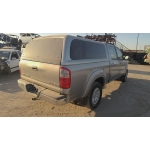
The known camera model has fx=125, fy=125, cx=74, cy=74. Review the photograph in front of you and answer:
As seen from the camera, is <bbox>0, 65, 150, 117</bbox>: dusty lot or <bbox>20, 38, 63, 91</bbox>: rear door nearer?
<bbox>20, 38, 63, 91</bbox>: rear door

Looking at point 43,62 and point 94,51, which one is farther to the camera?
point 94,51

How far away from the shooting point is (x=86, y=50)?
3213 millimetres

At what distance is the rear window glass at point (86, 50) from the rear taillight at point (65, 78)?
0.36 meters

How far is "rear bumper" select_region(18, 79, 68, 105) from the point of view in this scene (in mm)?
2565

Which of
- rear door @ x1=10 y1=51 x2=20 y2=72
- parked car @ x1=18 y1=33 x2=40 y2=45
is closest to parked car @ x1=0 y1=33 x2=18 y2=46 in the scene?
parked car @ x1=18 y1=33 x2=40 y2=45

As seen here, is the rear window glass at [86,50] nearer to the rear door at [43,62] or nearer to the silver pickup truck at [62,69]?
the silver pickup truck at [62,69]

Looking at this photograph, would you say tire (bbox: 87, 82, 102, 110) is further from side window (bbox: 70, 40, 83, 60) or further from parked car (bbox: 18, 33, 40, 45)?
parked car (bbox: 18, 33, 40, 45)

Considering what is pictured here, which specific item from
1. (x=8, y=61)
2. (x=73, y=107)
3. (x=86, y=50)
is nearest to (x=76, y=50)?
(x=86, y=50)

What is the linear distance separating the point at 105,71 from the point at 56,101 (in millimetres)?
2012

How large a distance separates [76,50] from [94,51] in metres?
0.85

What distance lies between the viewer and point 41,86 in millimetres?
2980

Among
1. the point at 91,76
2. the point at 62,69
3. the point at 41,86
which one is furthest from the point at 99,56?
the point at 41,86

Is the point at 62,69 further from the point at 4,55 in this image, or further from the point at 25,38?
the point at 25,38

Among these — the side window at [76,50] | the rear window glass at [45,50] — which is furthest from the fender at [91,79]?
the rear window glass at [45,50]
